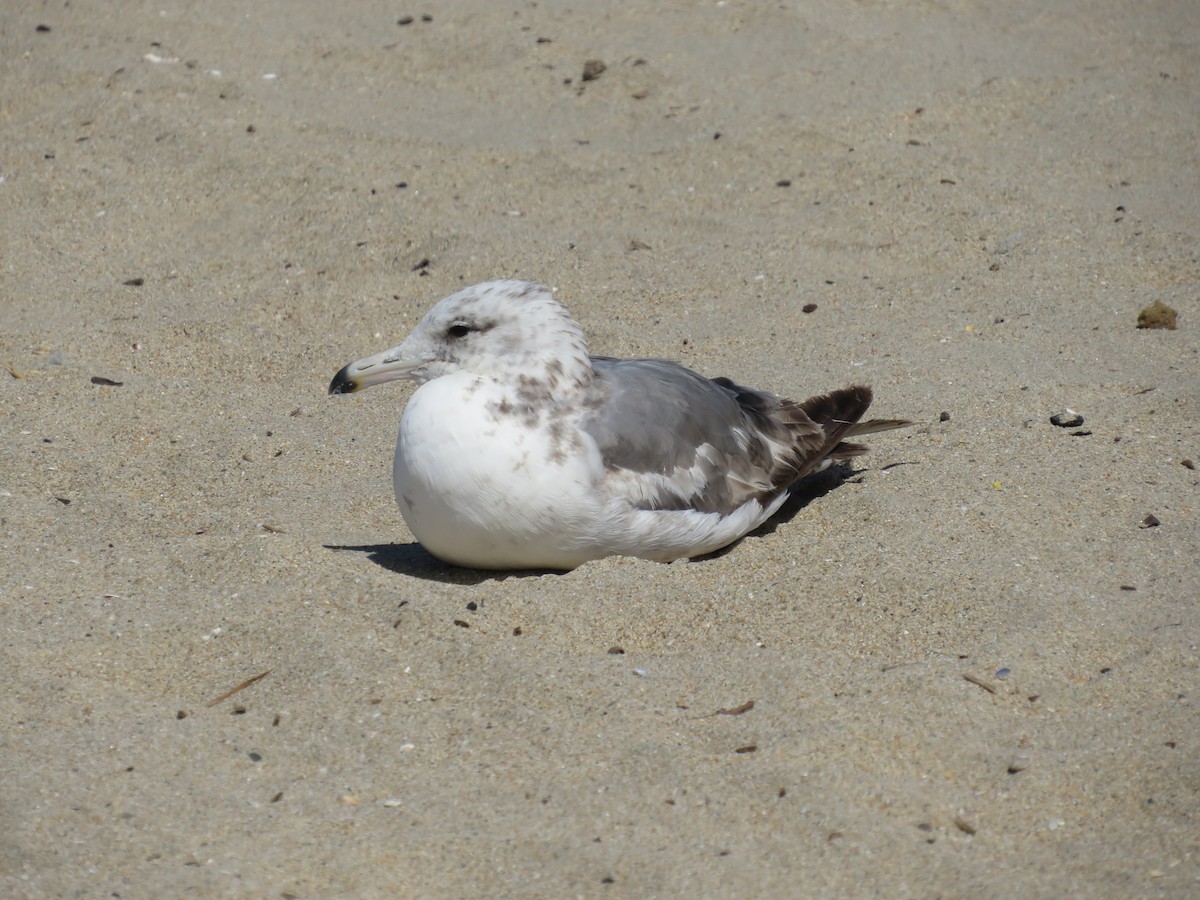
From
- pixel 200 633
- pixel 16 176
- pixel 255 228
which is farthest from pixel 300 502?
pixel 16 176

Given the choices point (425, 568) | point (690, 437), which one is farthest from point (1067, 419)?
point (425, 568)

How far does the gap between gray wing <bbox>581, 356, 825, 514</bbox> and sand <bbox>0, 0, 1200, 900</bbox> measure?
0.23m

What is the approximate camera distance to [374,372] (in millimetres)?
5008

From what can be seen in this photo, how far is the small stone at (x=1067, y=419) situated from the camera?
5.79 metres

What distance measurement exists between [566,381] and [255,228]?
12.0 feet

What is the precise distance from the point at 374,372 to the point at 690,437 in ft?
3.83

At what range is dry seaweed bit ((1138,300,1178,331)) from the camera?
6719 mm

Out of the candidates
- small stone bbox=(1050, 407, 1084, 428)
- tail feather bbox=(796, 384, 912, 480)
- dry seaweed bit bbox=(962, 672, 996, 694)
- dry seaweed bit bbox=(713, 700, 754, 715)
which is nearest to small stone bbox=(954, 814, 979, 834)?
dry seaweed bit bbox=(962, 672, 996, 694)

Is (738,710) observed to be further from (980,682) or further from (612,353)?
(612,353)

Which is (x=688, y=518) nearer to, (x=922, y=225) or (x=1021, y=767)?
(x=1021, y=767)

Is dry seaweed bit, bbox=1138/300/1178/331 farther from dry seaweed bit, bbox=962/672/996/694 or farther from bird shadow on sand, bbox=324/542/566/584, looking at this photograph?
bird shadow on sand, bbox=324/542/566/584

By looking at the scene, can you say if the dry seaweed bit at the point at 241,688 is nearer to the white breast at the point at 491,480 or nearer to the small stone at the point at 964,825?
the white breast at the point at 491,480

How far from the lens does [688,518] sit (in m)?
4.95

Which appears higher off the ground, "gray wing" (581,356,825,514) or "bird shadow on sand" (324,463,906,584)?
"gray wing" (581,356,825,514)
